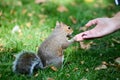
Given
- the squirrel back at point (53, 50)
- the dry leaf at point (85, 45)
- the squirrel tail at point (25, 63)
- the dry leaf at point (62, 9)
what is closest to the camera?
the squirrel tail at point (25, 63)

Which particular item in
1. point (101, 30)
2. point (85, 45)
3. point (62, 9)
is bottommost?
point (85, 45)

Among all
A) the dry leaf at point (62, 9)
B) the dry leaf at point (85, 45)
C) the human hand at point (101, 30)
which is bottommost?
the dry leaf at point (85, 45)

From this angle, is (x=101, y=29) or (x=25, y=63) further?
(x=101, y=29)

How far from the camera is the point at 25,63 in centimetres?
346

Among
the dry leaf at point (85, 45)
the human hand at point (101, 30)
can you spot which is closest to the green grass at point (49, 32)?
the dry leaf at point (85, 45)

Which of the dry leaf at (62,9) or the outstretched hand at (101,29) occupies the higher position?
the outstretched hand at (101,29)

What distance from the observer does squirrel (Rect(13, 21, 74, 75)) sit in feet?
11.4

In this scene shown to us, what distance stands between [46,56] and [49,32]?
1.31 metres

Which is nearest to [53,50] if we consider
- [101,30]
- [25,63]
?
[25,63]

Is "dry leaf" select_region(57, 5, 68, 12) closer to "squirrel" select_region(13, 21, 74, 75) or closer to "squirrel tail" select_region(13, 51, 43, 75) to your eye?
"squirrel" select_region(13, 21, 74, 75)

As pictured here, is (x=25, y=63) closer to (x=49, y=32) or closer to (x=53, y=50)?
(x=53, y=50)

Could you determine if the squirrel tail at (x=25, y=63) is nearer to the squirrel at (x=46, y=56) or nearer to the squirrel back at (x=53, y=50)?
the squirrel at (x=46, y=56)

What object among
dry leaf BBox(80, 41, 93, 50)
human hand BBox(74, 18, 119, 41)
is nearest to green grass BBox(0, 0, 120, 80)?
dry leaf BBox(80, 41, 93, 50)

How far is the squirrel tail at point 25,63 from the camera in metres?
3.46
